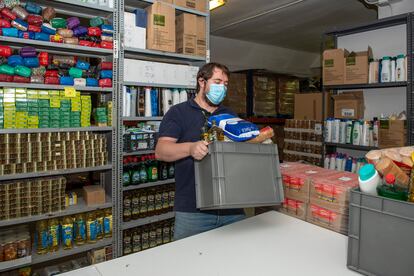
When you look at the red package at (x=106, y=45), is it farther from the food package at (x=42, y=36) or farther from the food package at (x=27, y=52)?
the food package at (x=27, y=52)

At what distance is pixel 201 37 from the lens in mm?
3594

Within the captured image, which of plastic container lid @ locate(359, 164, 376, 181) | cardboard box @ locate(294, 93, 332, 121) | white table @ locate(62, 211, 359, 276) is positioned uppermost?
cardboard box @ locate(294, 93, 332, 121)

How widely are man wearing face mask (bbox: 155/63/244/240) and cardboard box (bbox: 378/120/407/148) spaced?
233cm

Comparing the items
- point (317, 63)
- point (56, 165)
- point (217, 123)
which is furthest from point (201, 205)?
point (317, 63)

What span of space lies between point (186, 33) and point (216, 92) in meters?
1.71

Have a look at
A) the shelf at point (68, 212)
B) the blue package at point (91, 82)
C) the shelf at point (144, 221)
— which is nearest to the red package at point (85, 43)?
the blue package at point (91, 82)

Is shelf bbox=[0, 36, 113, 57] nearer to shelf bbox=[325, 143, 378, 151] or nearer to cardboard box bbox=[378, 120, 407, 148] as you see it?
shelf bbox=[325, 143, 378, 151]

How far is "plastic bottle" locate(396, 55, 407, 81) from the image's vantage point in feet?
11.1

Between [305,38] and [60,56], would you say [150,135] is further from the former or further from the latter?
[305,38]

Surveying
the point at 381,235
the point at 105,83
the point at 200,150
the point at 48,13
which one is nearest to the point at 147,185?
the point at 105,83

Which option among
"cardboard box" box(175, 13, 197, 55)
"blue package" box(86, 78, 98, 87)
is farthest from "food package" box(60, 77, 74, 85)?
"cardboard box" box(175, 13, 197, 55)

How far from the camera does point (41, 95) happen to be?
8.84 feet

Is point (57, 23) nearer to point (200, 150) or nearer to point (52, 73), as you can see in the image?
point (52, 73)

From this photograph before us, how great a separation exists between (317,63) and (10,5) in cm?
826
